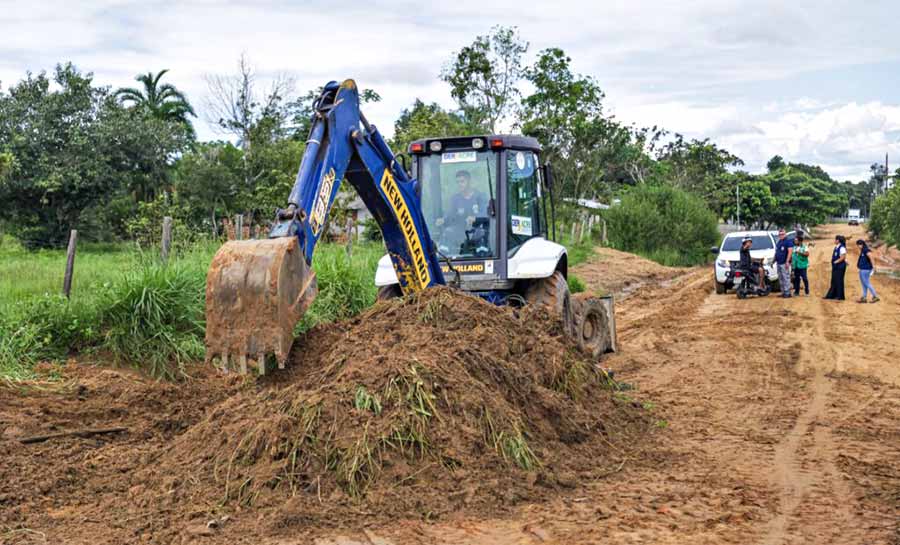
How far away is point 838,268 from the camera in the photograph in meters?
20.2

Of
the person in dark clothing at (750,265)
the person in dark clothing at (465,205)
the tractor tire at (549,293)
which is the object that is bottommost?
the person in dark clothing at (750,265)

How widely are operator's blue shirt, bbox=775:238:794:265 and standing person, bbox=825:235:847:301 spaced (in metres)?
1.03

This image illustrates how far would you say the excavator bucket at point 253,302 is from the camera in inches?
218

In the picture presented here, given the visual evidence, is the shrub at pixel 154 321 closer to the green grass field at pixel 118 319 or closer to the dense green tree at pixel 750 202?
the green grass field at pixel 118 319

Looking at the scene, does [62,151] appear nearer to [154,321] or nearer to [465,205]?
[154,321]

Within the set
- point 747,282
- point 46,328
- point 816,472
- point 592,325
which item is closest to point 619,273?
point 747,282

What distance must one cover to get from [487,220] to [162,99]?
127 ft

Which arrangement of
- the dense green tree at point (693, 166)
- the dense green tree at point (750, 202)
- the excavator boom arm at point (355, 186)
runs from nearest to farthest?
the excavator boom arm at point (355, 186), the dense green tree at point (693, 166), the dense green tree at point (750, 202)

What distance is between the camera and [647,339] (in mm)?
14570

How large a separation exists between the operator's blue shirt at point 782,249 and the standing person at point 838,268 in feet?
3.38

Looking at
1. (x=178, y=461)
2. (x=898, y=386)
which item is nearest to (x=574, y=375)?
(x=178, y=461)

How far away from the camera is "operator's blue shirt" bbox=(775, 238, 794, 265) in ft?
68.7

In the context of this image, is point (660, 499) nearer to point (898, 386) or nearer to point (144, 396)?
point (144, 396)

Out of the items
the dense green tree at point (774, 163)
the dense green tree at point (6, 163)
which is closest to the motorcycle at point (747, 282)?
the dense green tree at point (6, 163)
